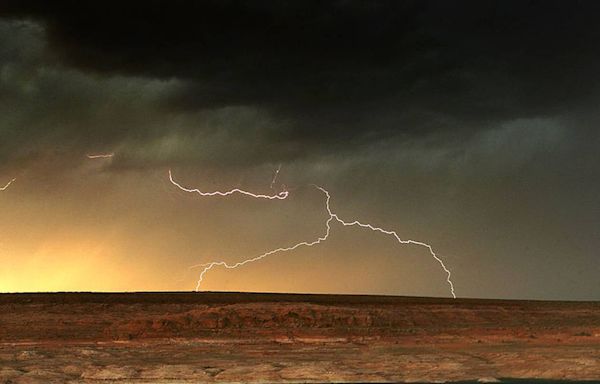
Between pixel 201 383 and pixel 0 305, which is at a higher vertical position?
pixel 0 305

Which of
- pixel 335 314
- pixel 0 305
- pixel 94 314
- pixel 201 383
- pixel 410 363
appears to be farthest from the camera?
pixel 0 305

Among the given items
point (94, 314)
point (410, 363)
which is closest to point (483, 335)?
point (410, 363)

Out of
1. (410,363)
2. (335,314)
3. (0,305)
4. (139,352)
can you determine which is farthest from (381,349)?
(0,305)

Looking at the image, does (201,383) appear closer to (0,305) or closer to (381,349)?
(381,349)

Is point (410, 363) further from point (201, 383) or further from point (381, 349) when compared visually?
point (201, 383)

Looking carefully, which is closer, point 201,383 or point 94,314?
point 201,383

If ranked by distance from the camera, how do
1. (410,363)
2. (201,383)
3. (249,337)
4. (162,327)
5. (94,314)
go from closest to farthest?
(201,383), (410,363), (249,337), (162,327), (94,314)
